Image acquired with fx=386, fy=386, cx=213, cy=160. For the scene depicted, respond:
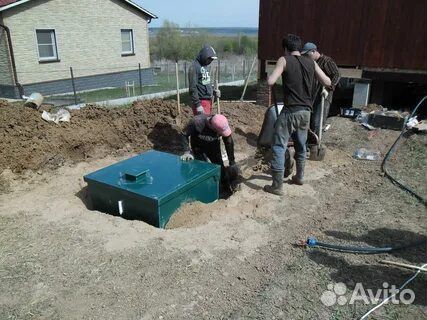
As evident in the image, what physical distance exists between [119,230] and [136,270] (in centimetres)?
74

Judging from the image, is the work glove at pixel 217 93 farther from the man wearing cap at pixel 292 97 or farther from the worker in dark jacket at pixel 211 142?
the man wearing cap at pixel 292 97

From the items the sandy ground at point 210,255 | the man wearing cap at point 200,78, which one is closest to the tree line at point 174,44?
the man wearing cap at point 200,78

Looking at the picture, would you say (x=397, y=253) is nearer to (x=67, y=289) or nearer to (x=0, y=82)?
(x=67, y=289)

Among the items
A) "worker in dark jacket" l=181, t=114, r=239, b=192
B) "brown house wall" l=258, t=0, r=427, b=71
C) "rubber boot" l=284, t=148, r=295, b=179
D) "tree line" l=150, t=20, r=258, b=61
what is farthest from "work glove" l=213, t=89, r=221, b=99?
"tree line" l=150, t=20, r=258, b=61

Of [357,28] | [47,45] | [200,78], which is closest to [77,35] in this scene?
[47,45]

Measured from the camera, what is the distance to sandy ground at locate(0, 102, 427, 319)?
296 centimetres

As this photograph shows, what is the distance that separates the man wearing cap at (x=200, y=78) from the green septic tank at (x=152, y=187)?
1.37 meters

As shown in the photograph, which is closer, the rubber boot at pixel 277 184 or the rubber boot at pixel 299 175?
the rubber boot at pixel 277 184

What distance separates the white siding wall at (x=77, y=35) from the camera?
1461 centimetres

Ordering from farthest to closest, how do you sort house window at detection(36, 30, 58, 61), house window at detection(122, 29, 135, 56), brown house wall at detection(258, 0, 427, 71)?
house window at detection(122, 29, 135, 56)
house window at detection(36, 30, 58, 61)
brown house wall at detection(258, 0, 427, 71)

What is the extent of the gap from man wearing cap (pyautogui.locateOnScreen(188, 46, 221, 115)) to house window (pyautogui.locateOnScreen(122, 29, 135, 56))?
546 inches

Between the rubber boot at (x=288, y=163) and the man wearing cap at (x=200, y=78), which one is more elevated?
the man wearing cap at (x=200, y=78)

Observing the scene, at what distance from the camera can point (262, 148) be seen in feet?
22.1

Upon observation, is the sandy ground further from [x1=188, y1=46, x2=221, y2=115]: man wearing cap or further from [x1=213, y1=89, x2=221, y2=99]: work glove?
[x1=213, y1=89, x2=221, y2=99]: work glove
